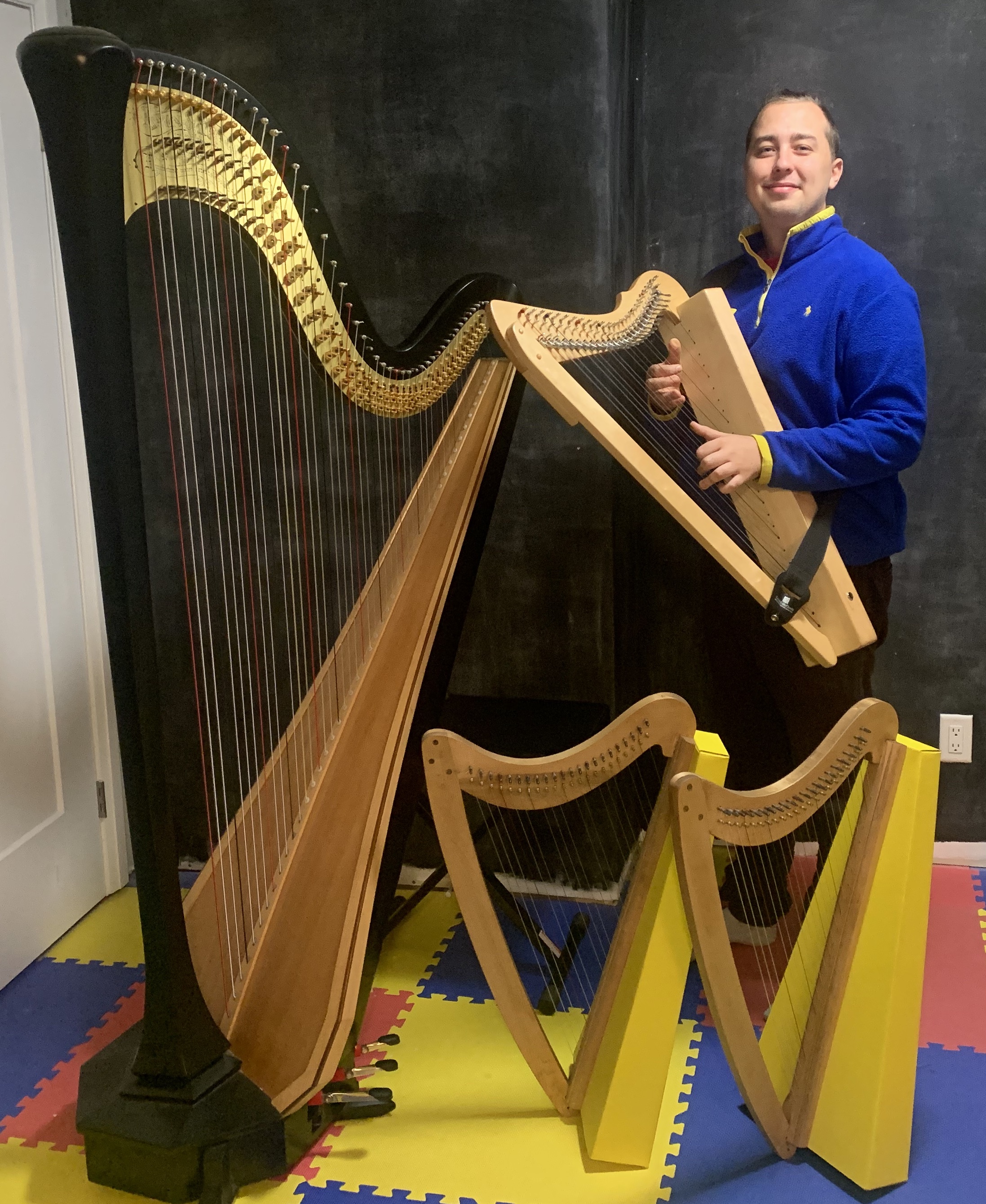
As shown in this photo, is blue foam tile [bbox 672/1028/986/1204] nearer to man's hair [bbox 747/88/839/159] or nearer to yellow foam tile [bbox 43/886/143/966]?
yellow foam tile [bbox 43/886/143/966]

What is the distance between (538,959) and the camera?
2.26 metres

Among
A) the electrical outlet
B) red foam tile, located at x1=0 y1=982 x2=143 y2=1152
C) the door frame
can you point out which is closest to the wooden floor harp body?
the electrical outlet

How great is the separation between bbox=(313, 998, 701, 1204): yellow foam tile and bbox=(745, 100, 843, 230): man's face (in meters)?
1.55

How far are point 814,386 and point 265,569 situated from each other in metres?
1.31

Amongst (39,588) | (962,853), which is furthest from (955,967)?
(39,588)

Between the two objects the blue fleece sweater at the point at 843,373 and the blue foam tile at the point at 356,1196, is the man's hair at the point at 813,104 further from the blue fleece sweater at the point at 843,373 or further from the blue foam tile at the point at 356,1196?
the blue foam tile at the point at 356,1196

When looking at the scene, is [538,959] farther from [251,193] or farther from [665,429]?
[251,193]

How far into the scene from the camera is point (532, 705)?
233cm

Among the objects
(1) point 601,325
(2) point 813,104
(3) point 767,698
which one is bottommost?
(3) point 767,698

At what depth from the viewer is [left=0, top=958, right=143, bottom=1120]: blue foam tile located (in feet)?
6.38

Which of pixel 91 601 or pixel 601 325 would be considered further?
pixel 91 601

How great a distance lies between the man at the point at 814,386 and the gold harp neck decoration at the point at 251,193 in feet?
1.96

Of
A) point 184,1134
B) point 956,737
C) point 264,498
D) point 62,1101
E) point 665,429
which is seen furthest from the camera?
point 956,737

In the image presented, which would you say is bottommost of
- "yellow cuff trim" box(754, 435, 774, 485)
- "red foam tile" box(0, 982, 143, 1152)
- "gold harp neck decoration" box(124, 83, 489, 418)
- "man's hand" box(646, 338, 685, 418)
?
"red foam tile" box(0, 982, 143, 1152)
